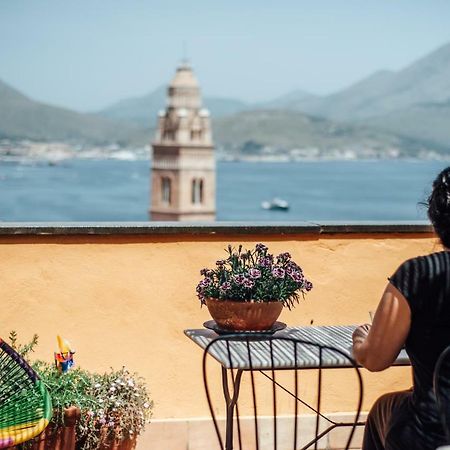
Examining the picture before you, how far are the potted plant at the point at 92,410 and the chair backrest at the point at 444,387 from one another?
1590mm

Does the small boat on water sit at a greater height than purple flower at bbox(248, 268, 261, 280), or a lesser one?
lesser

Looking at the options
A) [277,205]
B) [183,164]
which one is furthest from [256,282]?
[277,205]

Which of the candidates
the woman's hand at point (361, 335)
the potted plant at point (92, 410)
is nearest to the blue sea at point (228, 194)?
the potted plant at point (92, 410)

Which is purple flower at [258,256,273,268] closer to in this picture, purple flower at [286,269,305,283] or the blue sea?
purple flower at [286,269,305,283]

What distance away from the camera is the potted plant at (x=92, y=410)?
3842mm

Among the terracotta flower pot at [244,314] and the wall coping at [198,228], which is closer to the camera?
the terracotta flower pot at [244,314]

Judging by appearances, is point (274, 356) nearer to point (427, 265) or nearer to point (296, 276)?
point (296, 276)

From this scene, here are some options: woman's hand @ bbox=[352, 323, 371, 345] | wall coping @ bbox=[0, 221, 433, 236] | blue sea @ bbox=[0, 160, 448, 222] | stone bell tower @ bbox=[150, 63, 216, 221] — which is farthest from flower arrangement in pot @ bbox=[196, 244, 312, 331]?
stone bell tower @ bbox=[150, 63, 216, 221]

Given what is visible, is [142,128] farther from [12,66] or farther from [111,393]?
[111,393]

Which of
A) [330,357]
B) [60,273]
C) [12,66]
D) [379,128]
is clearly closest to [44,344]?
[60,273]

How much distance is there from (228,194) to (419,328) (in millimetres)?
127726

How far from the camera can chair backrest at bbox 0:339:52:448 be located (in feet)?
11.2

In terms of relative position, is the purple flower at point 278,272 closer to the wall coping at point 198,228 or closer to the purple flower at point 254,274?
the purple flower at point 254,274

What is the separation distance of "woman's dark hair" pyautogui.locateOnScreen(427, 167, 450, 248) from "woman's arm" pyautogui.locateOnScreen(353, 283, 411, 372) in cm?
19
